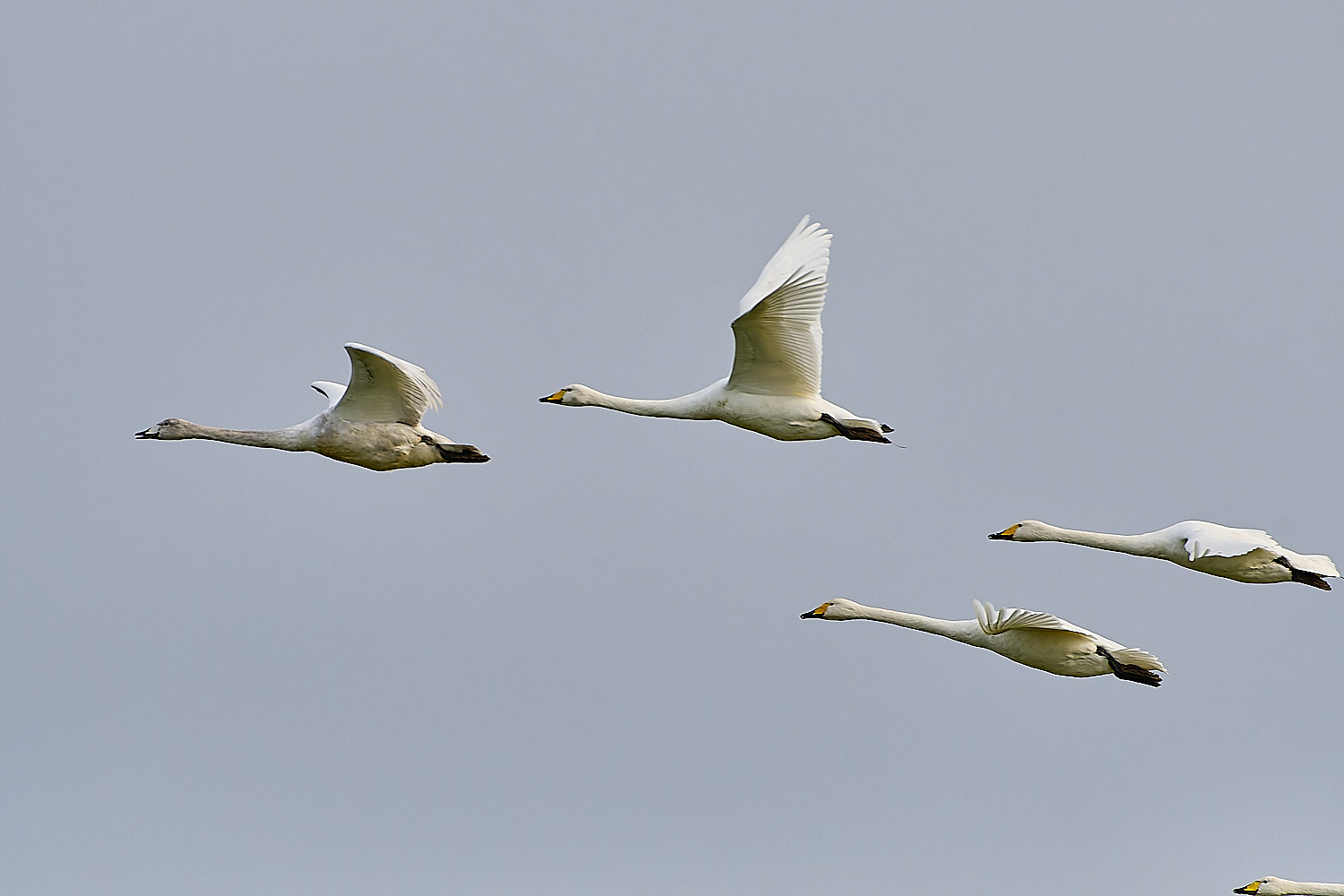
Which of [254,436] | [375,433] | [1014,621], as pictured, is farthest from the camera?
[254,436]

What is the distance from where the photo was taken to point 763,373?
26.0m

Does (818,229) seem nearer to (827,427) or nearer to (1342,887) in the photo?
(827,427)

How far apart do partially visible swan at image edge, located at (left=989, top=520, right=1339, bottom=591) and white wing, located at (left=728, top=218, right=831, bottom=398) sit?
15.0ft

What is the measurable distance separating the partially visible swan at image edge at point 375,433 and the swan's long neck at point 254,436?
0.04 feet

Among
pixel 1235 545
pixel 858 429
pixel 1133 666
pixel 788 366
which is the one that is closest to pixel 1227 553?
pixel 1235 545

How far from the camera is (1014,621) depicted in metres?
24.1

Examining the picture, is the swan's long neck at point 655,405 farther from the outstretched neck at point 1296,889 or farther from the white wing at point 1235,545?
the outstretched neck at point 1296,889

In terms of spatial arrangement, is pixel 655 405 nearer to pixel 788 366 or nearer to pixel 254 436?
pixel 788 366

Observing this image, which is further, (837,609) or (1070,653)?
(837,609)

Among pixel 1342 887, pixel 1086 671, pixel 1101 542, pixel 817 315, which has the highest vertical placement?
pixel 817 315

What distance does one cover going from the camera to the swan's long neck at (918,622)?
26734mm

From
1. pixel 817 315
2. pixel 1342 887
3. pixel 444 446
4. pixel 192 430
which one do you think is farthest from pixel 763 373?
pixel 1342 887

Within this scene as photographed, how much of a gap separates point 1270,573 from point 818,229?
704cm

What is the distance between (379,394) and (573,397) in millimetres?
3677
